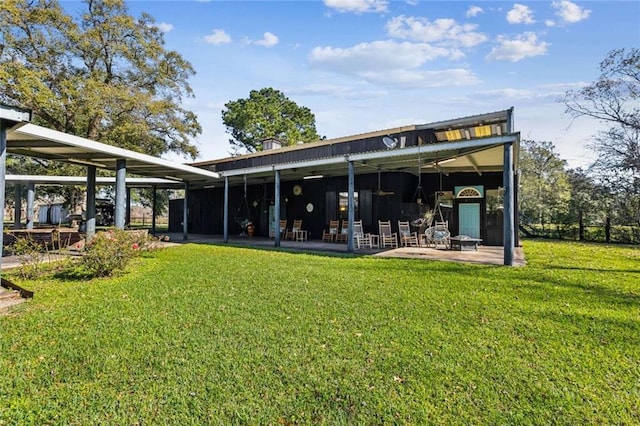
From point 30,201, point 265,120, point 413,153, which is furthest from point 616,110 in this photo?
point 30,201

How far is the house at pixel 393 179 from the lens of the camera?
8.56 meters

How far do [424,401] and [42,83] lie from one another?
20253 mm

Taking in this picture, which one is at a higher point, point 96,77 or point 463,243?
point 96,77

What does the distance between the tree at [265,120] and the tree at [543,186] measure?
692 inches

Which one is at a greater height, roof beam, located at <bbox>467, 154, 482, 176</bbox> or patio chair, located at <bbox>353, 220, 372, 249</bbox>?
roof beam, located at <bbox>467, 154, 482, 176</bbox>

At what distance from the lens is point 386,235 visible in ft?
37.0

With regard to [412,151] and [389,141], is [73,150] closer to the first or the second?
[412,151]

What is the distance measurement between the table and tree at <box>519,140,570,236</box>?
346 inches

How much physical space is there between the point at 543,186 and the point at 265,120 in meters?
21.6

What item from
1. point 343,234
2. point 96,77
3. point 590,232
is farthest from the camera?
point 96,77

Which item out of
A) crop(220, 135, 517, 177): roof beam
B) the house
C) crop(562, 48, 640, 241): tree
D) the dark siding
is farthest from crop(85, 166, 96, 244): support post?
crop(562, 48, 640, 241): tree

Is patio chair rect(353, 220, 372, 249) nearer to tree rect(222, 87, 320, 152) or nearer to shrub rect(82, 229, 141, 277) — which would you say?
shrub rect(82, 229, 141, 277)

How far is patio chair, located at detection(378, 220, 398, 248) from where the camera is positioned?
10.9 meters

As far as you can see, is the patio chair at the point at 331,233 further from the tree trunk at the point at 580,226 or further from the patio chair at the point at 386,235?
the tree trunk at the point at 580,226
